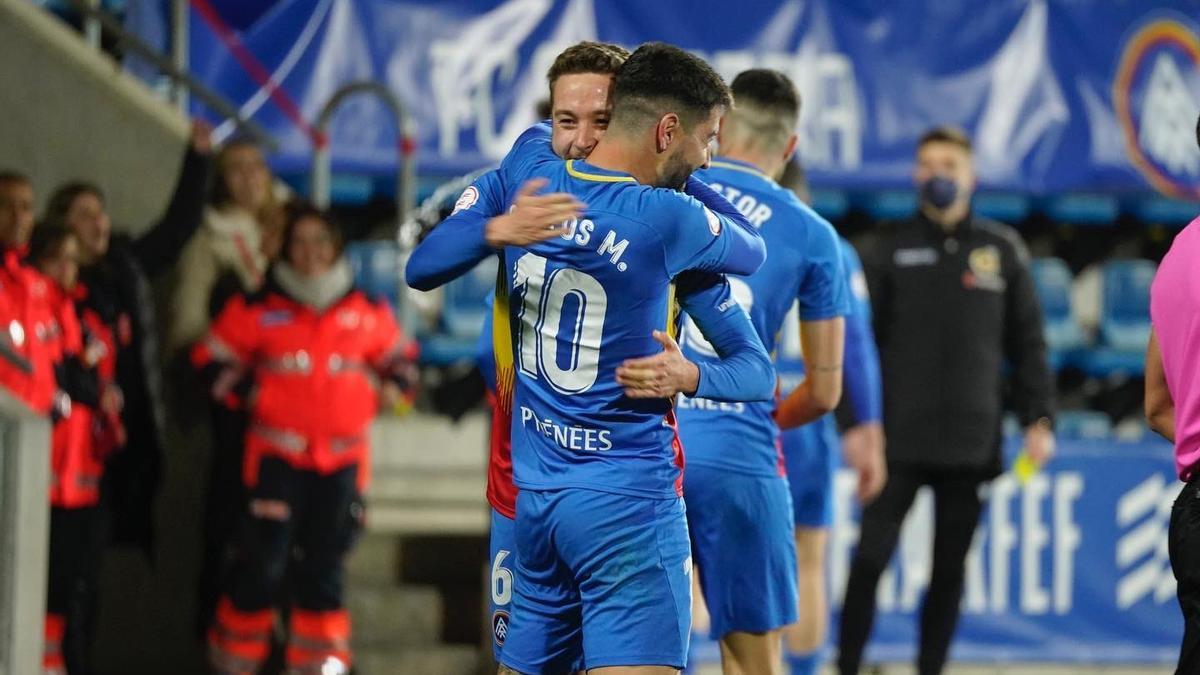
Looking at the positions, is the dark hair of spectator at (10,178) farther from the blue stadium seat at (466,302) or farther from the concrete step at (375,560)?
the blue stadium seat at (466,302)

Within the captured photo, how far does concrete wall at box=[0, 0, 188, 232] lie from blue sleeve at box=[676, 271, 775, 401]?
4.48 meters

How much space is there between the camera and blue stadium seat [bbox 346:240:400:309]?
10.6 metres

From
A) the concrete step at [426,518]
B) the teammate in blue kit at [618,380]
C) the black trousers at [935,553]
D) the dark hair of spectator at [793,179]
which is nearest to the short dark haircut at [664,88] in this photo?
the teammate in blue kit at [618,380]

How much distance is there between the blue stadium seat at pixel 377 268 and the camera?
10.6m

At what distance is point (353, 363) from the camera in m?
7.48

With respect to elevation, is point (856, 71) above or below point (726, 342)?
above

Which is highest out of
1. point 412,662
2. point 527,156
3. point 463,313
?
point 527,156

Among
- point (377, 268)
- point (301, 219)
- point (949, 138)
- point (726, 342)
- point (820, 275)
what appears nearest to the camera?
point (726, 342)

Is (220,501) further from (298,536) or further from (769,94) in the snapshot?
(769,94)

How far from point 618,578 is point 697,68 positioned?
107 centimetres

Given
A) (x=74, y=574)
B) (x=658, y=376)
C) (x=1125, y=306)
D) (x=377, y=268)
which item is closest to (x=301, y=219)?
(x=74, y=574)

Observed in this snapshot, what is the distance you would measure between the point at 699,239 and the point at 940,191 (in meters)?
3.85

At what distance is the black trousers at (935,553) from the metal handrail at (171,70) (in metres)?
3.98

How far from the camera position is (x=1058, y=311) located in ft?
36.9
